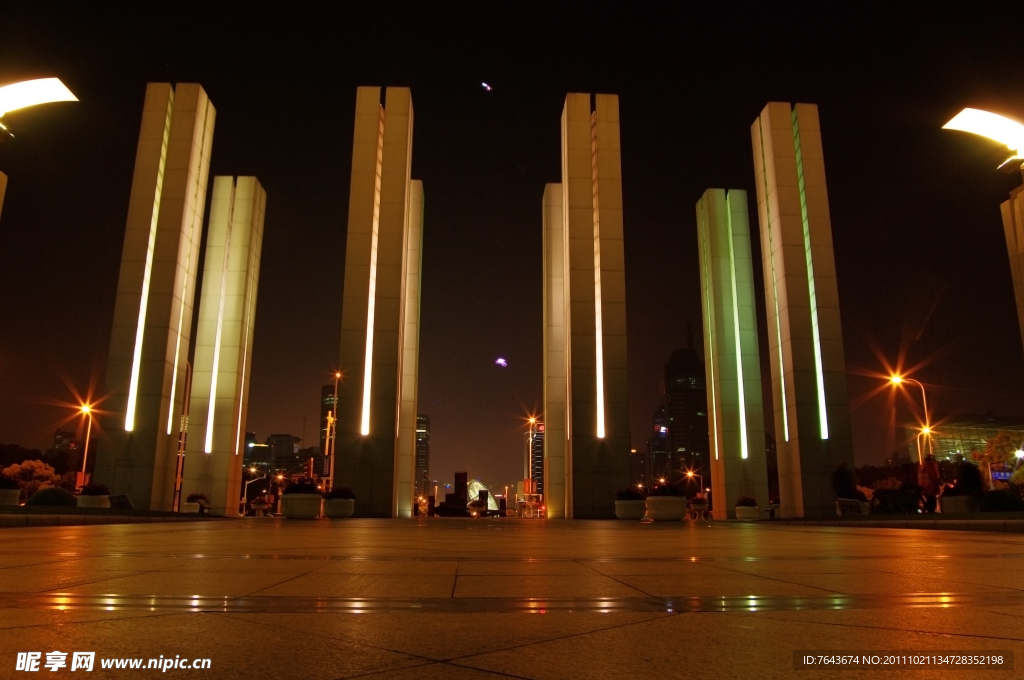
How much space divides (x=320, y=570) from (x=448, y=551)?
9.39 ft

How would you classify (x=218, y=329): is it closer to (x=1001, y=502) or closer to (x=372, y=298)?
(x=372, y=298)

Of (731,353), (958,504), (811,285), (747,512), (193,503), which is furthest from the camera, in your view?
(731,353)

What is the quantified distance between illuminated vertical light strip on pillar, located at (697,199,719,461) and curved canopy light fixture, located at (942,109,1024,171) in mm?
26361

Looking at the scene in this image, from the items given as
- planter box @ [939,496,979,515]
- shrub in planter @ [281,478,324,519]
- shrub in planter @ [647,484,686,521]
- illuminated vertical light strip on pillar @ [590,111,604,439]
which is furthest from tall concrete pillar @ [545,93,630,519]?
planter box @ [939,496,979,515]

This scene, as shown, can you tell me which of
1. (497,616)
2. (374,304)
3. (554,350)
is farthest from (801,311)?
(497,616)

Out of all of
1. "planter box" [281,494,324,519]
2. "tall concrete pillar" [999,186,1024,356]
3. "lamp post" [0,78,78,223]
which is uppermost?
"tall concrete pillar" [999,186,1024,356]

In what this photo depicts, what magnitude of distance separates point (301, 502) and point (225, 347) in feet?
50.4

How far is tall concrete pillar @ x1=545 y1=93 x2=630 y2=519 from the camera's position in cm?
3158

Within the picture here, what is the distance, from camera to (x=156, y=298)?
3180cm

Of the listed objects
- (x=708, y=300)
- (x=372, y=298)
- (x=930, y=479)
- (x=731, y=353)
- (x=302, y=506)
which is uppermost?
(x=708, y=300)

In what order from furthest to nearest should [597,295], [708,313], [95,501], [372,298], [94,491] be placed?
[708,313], [597,295], [372,298], [94,491], [95,501]

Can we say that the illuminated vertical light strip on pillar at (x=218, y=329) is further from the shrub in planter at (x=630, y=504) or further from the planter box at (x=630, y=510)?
the planter box at (x=630, y=510)

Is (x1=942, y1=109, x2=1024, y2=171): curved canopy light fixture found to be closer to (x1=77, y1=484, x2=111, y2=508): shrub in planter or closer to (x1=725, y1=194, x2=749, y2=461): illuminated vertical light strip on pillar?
(x1=725, y1=194, x2=749, y2=461): illuminated vertical light strip on pillar

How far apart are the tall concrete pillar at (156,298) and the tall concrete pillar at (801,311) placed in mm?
25963
